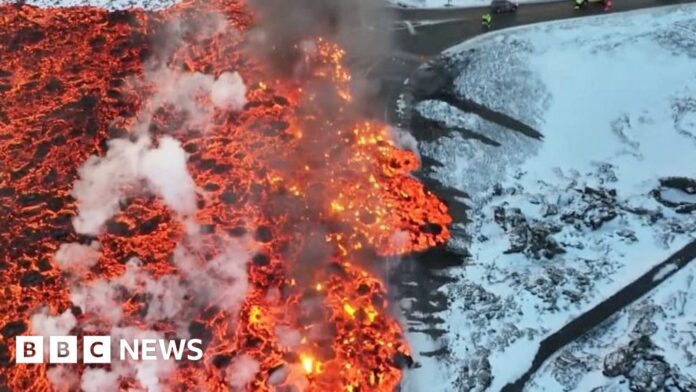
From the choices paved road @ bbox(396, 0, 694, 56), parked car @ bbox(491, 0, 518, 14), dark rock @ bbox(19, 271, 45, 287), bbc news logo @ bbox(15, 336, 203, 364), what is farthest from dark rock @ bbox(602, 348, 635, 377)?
parked car @ bbox(491, 0, 518, 14)

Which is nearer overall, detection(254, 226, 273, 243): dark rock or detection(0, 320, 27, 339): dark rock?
detection(0, 320, 27, 339): dark rock

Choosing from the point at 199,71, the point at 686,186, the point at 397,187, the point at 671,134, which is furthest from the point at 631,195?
the point at 199,71

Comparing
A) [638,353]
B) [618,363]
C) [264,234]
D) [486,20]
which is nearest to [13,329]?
[264,234]

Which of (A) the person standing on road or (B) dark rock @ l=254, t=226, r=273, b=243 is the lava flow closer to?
(B) dark rock @ l=254, t=226, r=273, b=243

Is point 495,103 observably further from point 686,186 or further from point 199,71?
point 199,71

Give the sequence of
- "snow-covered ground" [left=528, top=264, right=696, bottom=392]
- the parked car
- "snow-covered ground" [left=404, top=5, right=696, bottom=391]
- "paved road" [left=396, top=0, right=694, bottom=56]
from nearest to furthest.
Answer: "snow-covered ground" [left=528, top=264, right=696, bottom=392], "snow-covered ground" [left=404, top=5, right=696, bottom=391], "paved road" [left=396, top=0, right=694, bottom=56], the parked car

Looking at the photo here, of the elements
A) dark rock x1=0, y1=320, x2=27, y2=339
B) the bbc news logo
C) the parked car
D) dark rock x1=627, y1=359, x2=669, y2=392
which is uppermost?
the parked car

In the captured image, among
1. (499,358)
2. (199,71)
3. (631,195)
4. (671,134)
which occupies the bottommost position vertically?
(499,358)
